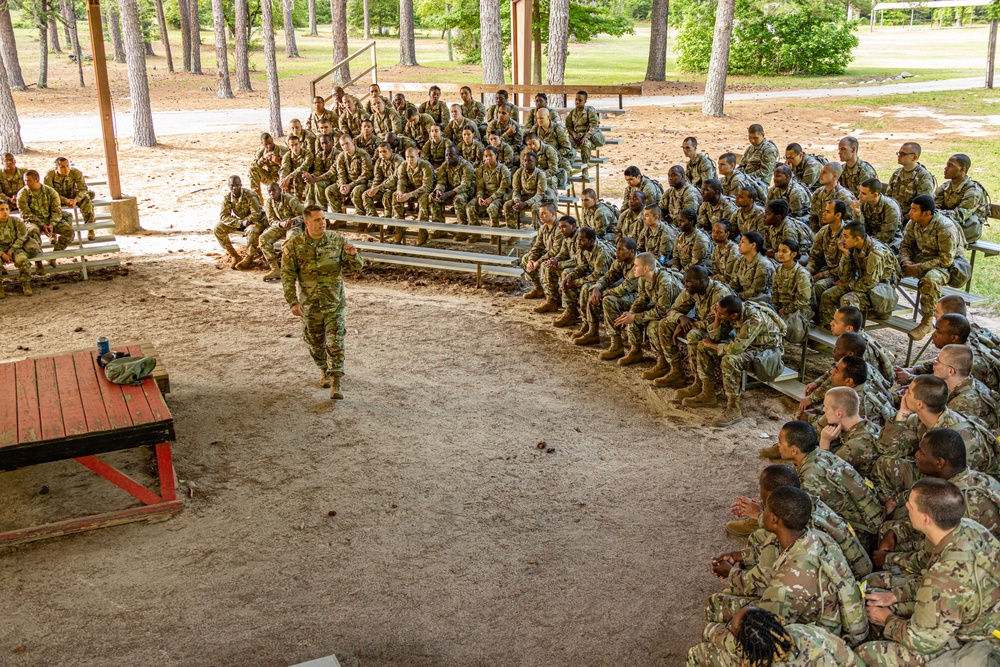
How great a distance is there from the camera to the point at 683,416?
8422 mm

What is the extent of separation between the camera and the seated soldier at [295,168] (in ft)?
46.5

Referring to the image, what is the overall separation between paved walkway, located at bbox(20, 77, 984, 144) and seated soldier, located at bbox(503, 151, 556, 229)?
14.7m

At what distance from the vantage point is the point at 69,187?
13352 mm

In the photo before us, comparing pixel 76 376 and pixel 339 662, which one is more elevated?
pixel 76 376

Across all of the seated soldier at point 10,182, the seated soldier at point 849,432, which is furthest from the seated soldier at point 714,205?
the seated soldier at point 10,182

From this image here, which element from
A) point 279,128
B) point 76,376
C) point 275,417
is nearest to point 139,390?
point 76,376

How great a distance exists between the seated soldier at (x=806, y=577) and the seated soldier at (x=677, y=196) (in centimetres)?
696

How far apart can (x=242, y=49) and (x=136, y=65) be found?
39.0 feet

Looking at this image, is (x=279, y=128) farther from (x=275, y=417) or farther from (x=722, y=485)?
(x=722, y=485)

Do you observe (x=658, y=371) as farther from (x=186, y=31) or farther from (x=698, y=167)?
(x=186, y=31)

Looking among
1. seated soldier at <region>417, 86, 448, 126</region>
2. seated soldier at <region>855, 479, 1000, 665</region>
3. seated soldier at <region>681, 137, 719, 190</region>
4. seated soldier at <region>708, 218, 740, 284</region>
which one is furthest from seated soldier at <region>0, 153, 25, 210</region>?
seated soldier at <region>855, 479, 1000, 665</region>

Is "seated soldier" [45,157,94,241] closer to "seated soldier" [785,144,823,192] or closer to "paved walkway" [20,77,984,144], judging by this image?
"seated soldier" [785,144,823,192]

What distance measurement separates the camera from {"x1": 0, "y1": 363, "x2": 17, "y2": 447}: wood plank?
257 inches

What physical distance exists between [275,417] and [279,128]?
1695 cm
